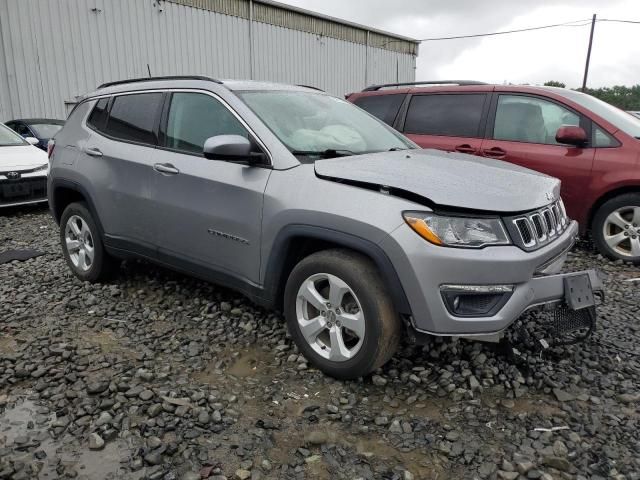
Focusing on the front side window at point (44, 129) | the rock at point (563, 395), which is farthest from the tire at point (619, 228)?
the front side window at point (44, 129)

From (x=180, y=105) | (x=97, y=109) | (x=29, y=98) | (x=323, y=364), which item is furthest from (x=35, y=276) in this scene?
(x=29, y=98)

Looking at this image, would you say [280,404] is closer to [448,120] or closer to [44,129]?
[448,120]

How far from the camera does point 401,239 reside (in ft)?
8.23

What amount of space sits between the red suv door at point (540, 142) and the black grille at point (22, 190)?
20.7 feet

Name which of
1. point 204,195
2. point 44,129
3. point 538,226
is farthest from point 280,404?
point 44,129

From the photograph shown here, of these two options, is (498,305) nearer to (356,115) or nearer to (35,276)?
(356,115)

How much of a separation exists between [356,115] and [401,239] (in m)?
1.78

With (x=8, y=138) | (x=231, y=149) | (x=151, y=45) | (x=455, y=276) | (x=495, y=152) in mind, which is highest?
(x=151, y=45)

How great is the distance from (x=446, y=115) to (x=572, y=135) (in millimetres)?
1446

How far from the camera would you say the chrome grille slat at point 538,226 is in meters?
2.63

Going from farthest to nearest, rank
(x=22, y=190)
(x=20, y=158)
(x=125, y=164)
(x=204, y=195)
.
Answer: (x=20, y=158), (x=22, y=190), (x=125, y=164), (x=204, y=195)

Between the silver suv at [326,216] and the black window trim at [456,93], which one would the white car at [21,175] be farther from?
the black window trim at [456,93]

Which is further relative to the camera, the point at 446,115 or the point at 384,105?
the point at 384,105

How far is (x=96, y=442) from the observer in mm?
2381
